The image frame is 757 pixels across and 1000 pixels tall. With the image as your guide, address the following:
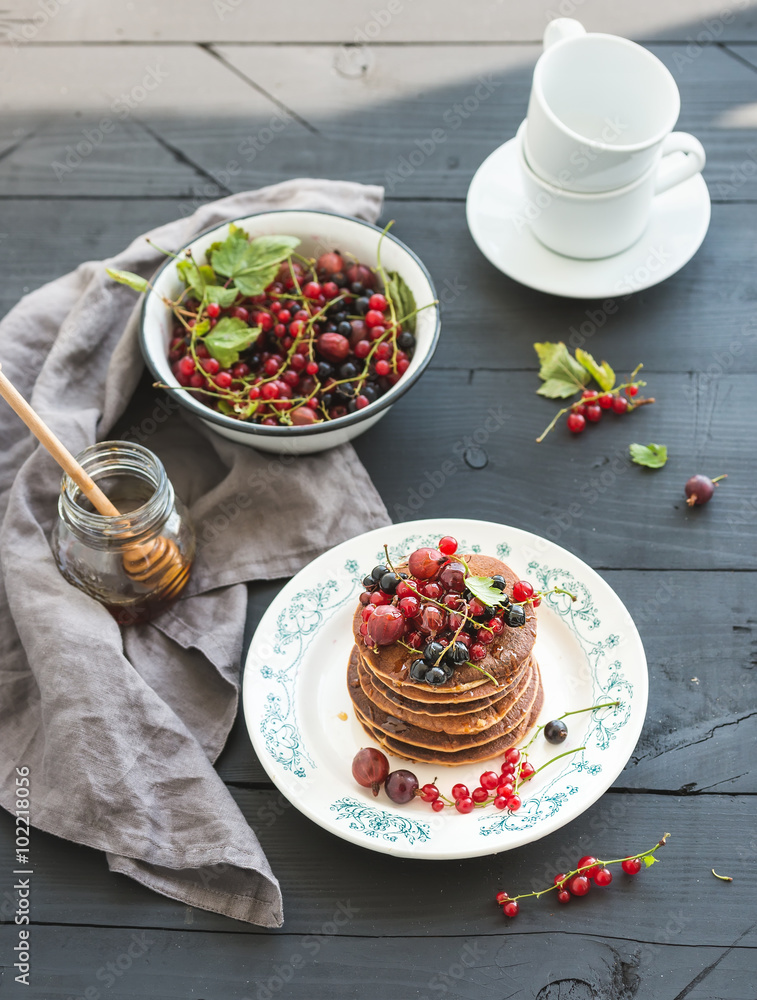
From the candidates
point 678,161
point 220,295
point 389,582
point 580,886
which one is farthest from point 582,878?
point 678,161

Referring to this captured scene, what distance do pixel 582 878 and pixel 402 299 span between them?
3.39 ft

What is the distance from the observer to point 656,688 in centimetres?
154

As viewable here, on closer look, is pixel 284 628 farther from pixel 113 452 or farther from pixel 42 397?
pixel 42 397

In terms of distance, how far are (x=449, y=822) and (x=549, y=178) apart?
115cm

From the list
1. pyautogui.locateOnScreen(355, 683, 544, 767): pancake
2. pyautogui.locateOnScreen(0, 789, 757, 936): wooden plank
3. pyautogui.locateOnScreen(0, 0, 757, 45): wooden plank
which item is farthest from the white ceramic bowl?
pyautogui.locateOnScreen(0, 0, 757, 45): wooden plank

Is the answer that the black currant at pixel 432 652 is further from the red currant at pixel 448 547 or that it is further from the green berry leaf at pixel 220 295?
the green berry leaf at pixel 220 295

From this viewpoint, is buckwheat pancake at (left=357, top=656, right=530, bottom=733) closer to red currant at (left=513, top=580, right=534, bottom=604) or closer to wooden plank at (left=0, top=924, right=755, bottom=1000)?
red currant at (left=513, top=580, right=534, bottom=604)

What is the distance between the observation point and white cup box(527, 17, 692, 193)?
5.39 ft

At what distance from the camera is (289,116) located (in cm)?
216

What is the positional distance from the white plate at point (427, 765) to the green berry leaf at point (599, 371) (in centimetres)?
42

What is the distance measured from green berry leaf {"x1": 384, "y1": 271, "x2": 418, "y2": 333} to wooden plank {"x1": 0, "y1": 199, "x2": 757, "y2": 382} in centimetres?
17

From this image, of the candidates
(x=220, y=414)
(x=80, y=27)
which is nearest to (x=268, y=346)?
(x=220, y=414)

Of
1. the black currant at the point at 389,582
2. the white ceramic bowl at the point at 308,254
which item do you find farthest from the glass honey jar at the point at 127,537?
the black currant at the point at 389,582

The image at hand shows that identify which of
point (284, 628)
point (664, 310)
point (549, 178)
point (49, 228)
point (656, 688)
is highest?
point (549, 178)
